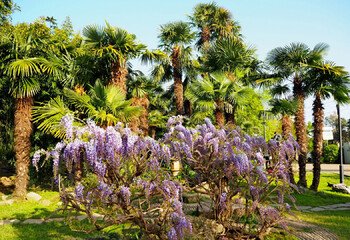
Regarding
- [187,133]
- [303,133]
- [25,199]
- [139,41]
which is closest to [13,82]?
[25,199]

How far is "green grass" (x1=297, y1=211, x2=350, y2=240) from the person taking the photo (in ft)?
25.7

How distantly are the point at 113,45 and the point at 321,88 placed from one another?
7.92m

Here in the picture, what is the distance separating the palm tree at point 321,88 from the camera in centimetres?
1430

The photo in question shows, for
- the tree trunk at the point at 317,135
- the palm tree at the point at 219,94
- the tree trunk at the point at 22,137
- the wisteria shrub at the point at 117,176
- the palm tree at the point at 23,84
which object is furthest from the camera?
the palm tree at the point at 219,94

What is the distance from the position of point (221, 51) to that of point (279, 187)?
36.5 feet

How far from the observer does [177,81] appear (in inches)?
879

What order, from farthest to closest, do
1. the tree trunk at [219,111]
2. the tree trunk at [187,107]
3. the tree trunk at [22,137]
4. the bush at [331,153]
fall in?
1. the bush at [331,153]
2. the tree trunk at [187,107]
3. the tree trunk at [219,111]
4. the tree trunk at [22,137]

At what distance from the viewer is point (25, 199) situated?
1216 cm

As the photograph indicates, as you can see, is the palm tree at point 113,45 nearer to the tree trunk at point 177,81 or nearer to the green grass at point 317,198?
the green grass at point 317,198

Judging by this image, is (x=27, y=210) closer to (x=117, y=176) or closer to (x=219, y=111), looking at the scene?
(x=117, y=176)

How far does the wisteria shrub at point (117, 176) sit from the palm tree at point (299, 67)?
1062 cm

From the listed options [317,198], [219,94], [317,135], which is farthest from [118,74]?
[317,198]

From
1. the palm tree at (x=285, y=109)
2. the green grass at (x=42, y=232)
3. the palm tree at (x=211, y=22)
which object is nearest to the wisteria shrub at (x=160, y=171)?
the green grass at (x=42, y=232)

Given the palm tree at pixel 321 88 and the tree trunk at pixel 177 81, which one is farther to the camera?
the tree trunk at pixel 177 81
